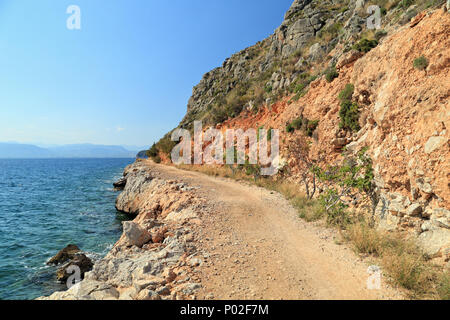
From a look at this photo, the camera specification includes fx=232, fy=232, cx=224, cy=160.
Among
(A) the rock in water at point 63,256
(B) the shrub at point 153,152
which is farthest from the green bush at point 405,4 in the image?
(B) the shrub at point 153,152

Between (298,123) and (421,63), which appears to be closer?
(421,63)

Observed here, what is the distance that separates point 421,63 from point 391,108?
1.55 metres

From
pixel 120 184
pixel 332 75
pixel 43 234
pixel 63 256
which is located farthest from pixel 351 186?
pixel 120 184

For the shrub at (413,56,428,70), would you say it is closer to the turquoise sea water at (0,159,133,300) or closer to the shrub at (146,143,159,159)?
the turquoise sea water at (0,159,133,300)

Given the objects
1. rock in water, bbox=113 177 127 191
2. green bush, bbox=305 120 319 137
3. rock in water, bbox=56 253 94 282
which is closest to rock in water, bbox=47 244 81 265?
rock in water, bbox=56 253 94 282

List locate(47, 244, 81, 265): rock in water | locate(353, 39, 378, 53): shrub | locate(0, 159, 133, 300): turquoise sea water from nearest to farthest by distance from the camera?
locate(0, 159, 133, 300): turquoise sea water → locate(47, 244, 81, 265): rock in water → locate(353, 39, 378, 53): shrub

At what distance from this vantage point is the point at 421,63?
7371mm

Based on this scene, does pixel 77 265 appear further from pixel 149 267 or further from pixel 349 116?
pixel 349 116

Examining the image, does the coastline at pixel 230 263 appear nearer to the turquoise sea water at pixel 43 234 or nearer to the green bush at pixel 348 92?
the turquoise sea water at pixel 43 234

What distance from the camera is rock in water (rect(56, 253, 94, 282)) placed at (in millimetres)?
8195

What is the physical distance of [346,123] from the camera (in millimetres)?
11305

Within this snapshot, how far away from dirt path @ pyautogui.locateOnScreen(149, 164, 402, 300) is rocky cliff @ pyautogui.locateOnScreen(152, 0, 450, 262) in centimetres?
197

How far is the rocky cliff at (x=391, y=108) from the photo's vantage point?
574cm
